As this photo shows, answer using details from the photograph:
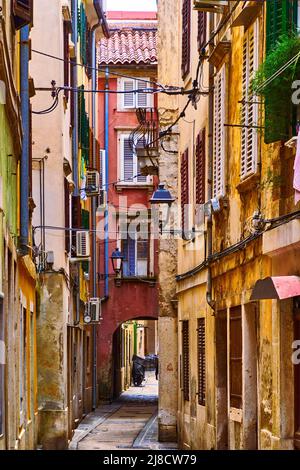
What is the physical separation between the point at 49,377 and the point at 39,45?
6684 mm

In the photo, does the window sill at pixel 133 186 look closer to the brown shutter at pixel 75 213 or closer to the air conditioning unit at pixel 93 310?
the air conditioning unit at pixel 93 310

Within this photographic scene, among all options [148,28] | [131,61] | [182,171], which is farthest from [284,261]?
[148,28]

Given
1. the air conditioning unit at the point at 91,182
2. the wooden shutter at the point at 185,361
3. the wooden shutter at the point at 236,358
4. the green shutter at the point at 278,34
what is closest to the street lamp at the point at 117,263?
the air conditioning unit at the point at 91,182

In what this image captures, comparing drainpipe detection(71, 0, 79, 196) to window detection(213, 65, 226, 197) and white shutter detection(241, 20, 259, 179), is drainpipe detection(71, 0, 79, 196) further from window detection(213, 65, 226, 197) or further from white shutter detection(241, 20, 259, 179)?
white shutter detection(241, 20, 259, 179)

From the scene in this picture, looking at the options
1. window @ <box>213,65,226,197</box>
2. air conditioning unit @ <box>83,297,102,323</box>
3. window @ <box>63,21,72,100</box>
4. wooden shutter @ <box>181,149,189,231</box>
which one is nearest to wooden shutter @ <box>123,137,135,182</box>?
air conditioning unit @ <box>83,297,102,323</box>

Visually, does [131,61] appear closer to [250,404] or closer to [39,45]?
[39,45]

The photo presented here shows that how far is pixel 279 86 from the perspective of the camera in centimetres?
1289

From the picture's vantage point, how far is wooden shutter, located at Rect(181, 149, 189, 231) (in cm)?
2464

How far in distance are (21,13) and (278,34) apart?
4.79 metres

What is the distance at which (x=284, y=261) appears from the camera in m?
14.2

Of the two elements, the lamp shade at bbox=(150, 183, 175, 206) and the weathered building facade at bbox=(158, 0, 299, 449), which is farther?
the lamp shade at bbox=(150, 183, 175, 206)

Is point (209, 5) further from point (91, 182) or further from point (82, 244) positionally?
point (91, 182)

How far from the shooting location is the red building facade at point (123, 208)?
44.3 meters

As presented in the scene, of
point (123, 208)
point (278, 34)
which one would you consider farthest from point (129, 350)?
point (278, 34)
